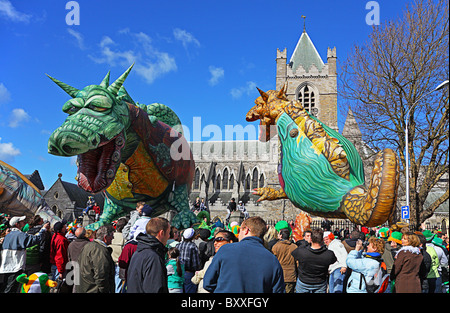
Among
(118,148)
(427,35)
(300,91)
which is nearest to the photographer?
(118,148)

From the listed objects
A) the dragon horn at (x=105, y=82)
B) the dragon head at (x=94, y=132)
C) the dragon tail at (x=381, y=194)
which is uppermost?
the dragon horn at (x=105, y=82)

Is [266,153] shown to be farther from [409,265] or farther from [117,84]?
[409,265]

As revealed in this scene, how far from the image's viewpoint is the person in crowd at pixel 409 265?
17.9 ft

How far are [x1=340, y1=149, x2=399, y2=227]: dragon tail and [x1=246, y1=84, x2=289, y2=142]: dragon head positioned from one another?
2.23m

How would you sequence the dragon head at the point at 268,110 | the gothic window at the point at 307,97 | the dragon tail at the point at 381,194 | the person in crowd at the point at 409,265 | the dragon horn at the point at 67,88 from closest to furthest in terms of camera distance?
the dragon tail at the point at 381,194
the person in crowd at the point at 409,265
the dragon head at the point at 268,110
the dragon horn at the point at 67,88
the gothic window at the point at 307,97

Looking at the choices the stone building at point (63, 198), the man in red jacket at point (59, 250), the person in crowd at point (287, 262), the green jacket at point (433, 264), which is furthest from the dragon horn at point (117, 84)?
the stone building at point (63, 198)

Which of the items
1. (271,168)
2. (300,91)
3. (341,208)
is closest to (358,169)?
(341,208)

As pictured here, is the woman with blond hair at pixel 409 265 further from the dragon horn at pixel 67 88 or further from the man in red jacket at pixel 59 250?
the dragon horn at pixel 67 88

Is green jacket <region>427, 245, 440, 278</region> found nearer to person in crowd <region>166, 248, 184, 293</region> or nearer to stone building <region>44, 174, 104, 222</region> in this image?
person in crowd <region>166, 248, 184, 293</region>

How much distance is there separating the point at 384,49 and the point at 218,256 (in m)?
15.2

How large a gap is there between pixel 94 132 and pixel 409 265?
5547mm

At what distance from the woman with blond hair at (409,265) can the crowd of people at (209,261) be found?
0.04 ft
